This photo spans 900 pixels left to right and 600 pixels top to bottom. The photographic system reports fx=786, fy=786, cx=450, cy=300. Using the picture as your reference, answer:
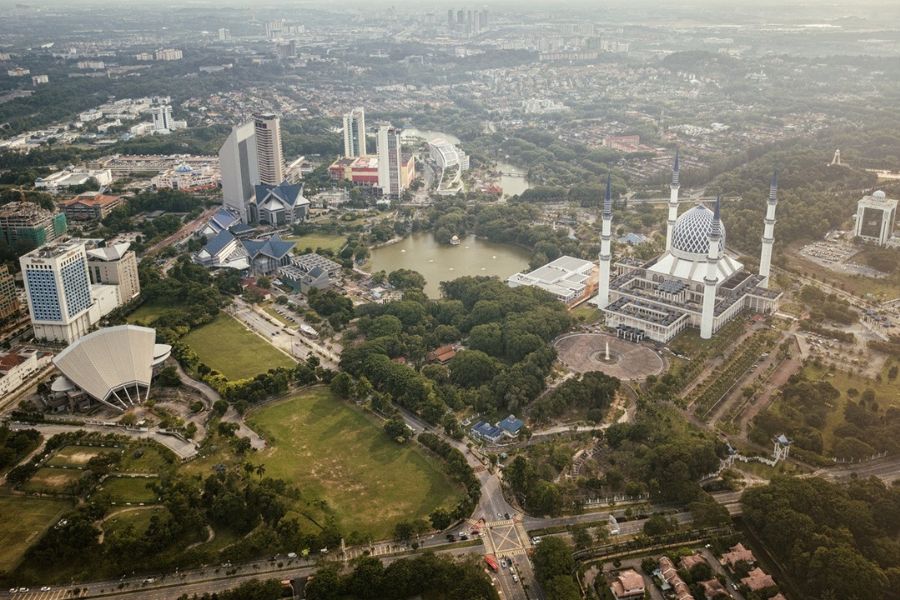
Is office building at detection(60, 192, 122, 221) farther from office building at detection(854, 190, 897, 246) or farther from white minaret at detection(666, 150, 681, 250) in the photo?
office building at detection(854, 190, 897, 246)

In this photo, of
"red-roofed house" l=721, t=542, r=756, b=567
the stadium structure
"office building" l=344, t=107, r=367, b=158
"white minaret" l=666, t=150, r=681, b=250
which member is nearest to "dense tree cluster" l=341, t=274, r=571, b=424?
the stadium structure

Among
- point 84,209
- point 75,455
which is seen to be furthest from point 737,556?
point 84,209

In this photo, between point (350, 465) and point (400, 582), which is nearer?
point (400, 582)

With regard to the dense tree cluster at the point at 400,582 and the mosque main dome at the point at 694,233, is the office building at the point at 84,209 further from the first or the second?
the dense tree cluster at the point at 400,582

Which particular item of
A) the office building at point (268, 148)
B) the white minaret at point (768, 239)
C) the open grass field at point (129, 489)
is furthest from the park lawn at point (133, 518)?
the office building at point (268, 148)

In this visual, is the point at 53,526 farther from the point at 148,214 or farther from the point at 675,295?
the point at 148,214

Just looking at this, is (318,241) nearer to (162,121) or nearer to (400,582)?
(400,582)

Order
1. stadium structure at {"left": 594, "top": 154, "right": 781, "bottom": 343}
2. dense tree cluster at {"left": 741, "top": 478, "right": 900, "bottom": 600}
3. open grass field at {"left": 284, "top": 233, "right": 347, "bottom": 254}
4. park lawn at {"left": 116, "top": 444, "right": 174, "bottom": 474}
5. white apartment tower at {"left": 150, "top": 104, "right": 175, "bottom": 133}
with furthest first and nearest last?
1. white apartment tower at {"left": 150, "top": 104, "right": 175, "bottom": 133}
2. open grass field at {"left": 284, "top": 233, "right": 347, "bottom": 254}
3. stadium structure at {"left": 594, "top": 154, "right": 781, "bottom": 343}
4. park lawn at {"left": 116, "top": 444, "right": 174, "bottom": 474}
5. dense tree cluster at {"left": 741, "top": 478, "right": 900, "bottom": 600}
